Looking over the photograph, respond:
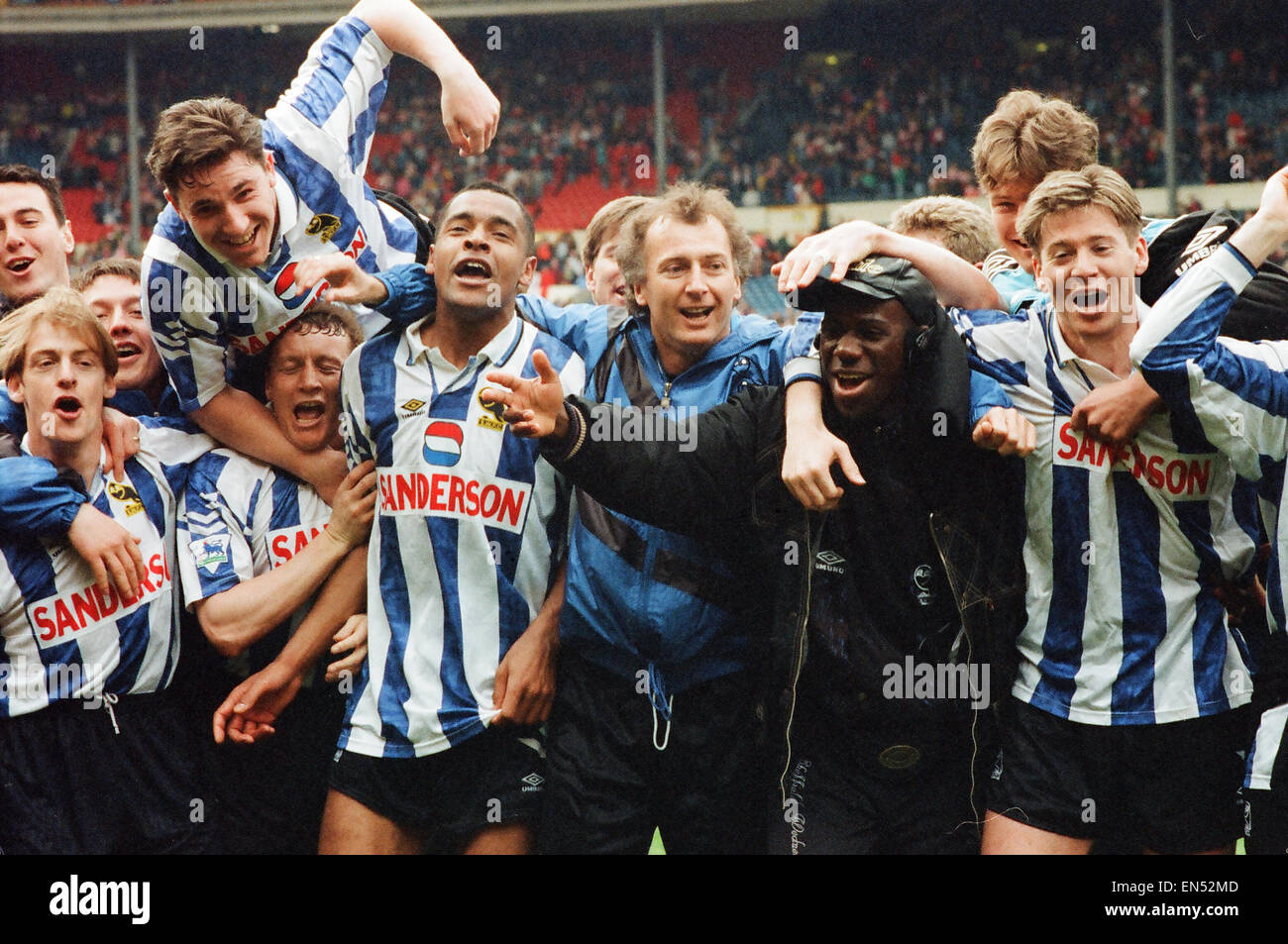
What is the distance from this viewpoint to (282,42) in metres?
23.9

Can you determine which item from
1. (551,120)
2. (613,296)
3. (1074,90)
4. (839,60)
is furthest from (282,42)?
(613,296)

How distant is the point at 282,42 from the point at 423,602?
23.2 metres

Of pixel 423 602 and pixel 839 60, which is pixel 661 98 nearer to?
pixel 839 60

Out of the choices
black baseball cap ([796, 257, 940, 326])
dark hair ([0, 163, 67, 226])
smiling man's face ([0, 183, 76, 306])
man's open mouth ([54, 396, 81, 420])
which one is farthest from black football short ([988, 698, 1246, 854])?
dark hair ([0, 163, 67, 226])

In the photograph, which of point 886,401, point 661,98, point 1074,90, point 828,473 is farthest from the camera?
point 1074,90

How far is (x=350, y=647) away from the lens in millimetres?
3432

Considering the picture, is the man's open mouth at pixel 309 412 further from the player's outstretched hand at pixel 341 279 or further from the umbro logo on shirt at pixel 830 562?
the umbro logo on shirt at pixel 830 562

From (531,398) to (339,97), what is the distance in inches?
66.4

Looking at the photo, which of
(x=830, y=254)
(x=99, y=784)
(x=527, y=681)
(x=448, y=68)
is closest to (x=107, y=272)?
(x=448, y=68)

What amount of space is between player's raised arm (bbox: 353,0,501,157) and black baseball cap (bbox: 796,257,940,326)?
121 centimetres

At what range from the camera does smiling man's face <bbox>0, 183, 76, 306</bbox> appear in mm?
4230

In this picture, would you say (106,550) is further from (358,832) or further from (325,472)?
(358,832)

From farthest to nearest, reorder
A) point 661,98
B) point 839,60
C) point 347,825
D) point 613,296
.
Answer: point 839,60
point 661,98
point 613,296
point 347,825

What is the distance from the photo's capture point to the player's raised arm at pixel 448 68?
3.77 m
